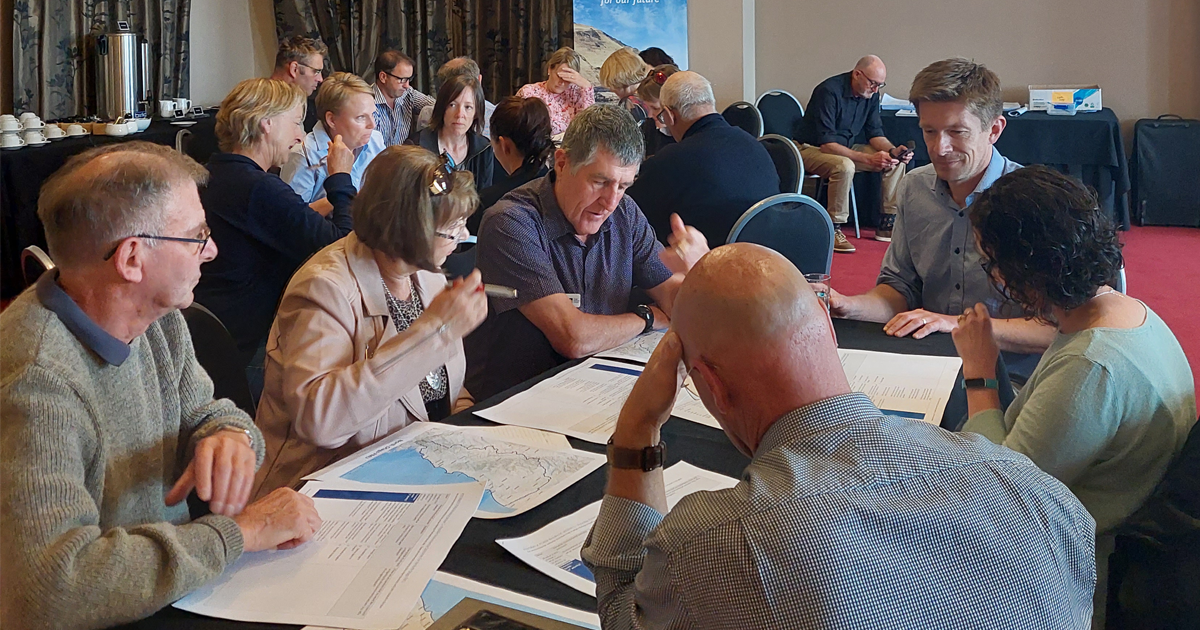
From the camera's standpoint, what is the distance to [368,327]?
186cm

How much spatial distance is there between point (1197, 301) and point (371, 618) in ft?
16.8

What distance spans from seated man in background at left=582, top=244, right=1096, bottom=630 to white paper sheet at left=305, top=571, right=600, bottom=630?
111 millimetres

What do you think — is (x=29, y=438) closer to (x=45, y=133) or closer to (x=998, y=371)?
(x=998, y=371)

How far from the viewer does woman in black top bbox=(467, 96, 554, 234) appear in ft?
11.7

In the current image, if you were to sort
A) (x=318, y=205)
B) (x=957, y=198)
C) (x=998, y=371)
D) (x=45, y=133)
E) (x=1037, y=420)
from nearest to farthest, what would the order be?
(x=1037, y=420) → (x=998, y=371) → (x=957, y=198) → (x=318, y=205) → (x=45, y=133)

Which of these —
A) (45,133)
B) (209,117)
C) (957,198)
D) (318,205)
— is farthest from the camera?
(209,117)

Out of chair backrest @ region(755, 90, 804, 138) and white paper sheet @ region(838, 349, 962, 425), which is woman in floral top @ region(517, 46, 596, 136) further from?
white paper sheet @ region(838, 349, 962, 425)

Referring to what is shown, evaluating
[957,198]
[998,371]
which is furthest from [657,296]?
[998,371]

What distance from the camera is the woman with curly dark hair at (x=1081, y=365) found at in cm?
A: 152

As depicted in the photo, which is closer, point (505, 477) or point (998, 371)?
point (505, 477)

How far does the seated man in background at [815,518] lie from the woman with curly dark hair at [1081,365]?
56 cm

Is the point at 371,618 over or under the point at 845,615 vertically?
under

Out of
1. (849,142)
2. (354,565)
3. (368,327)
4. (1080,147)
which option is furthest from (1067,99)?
(354,565)

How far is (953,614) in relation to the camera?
0.89 m
